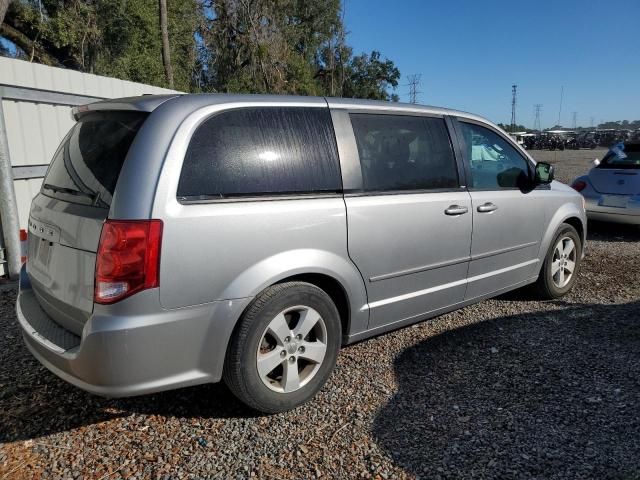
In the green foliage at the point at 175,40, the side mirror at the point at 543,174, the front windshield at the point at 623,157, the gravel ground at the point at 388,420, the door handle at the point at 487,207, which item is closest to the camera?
the gravel ground at the point at 388,420

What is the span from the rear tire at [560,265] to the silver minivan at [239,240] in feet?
4.36

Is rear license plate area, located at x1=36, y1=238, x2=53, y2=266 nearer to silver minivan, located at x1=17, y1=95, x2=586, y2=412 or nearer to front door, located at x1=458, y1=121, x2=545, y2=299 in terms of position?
silver minivan, located at x1=17, y1=95, x2=586, y2=412

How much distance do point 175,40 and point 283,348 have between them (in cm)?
2633

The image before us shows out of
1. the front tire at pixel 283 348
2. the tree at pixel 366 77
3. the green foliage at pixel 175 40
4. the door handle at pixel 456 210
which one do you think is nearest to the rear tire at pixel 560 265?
the door handle at pixel 456 210

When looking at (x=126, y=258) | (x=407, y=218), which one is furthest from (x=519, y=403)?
(x=126, y=258)

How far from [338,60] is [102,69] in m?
26.6

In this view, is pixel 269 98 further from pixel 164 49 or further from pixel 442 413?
pixel 164 49

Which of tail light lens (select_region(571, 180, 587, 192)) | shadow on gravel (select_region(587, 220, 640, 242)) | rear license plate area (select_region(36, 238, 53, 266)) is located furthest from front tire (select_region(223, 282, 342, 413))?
tail light lens (select_region(571, 180, 587, 192))

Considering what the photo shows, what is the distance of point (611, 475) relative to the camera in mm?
2354

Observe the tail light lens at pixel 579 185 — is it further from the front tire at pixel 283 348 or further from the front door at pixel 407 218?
the front tire at pixel 283 348

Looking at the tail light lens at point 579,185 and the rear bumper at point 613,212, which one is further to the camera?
the tail light lens at point 579,185

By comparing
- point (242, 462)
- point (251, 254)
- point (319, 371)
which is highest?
point (251, 254)

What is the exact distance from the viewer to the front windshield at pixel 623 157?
7.77 meters

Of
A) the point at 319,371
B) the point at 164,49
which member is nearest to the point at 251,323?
the point at 319,371
